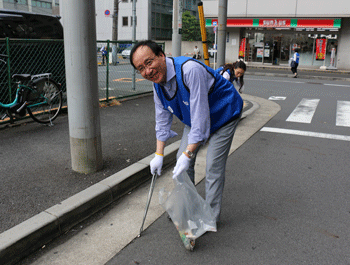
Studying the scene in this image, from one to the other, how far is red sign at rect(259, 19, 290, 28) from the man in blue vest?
987 inches

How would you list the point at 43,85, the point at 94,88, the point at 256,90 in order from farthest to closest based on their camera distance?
the point at 256,90 < the point at 43,85 < the point at 94,88

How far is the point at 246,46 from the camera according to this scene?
91.8ft

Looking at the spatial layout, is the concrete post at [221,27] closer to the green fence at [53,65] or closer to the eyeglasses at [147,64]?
the green fence at [53,65]

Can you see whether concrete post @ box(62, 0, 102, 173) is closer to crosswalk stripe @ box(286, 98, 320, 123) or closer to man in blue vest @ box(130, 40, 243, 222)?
man in blue vest @ box(130, 40, 243, 222)

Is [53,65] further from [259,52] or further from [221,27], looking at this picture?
[259,52]

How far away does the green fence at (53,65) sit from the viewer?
239 inches

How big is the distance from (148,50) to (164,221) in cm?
168

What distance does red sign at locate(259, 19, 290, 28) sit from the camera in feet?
83.5

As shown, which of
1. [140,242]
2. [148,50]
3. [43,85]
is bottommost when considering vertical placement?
[140,242]

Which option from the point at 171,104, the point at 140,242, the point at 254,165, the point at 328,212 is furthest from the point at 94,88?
the point at 328,212

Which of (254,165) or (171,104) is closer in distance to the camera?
(171,104)

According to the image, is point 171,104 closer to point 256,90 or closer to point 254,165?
point 254,165

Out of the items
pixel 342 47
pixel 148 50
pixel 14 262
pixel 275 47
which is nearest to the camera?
pixel 148 50

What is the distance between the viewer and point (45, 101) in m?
6.14
